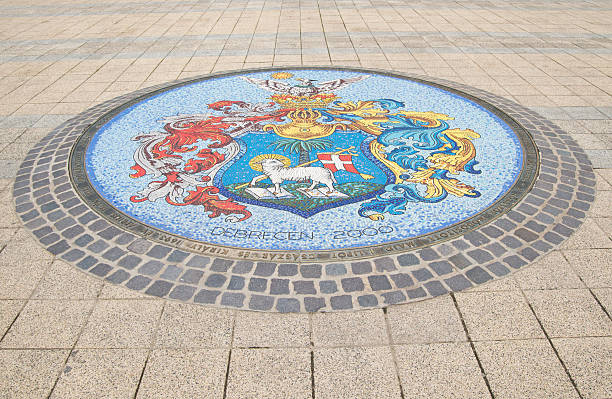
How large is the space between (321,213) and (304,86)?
A: 3866 mm

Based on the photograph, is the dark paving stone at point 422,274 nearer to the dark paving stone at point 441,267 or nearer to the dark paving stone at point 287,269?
the dark paving stone at point 441,267

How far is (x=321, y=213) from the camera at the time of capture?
4551mm

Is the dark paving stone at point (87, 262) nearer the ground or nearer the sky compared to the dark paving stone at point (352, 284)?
nearer the ground

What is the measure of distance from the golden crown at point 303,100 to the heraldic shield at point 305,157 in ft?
0.05

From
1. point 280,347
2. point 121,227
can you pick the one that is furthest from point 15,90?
point 280,347

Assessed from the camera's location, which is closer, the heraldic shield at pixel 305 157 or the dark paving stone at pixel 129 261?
the dark paving stone at pixel 129 261

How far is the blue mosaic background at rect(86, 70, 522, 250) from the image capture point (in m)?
4.27

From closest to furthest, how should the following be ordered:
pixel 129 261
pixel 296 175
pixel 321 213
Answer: pixel 129 261
pixel 321 213
pixel 296 175

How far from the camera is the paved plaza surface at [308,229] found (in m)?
3.03

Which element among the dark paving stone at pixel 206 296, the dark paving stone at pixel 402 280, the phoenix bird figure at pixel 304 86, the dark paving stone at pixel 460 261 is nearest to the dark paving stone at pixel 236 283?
the dark paving stone at pixel 206 296

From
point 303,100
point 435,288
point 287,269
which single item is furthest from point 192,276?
point 303,100

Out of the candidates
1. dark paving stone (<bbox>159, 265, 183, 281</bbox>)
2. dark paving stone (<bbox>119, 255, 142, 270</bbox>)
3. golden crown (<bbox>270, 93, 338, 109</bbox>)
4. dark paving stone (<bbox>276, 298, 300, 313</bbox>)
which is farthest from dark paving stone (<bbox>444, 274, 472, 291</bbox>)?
golden crown (<bbox>270, 93, 338, 109</bbox>)

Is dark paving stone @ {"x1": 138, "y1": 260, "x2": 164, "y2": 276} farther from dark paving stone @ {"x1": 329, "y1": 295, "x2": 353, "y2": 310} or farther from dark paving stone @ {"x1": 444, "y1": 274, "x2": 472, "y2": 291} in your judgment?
dark paving stone @ {"x1": 444, "y1": 274, "x2": 472, "y2": 291}

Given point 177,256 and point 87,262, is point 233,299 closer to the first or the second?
point 177,256
